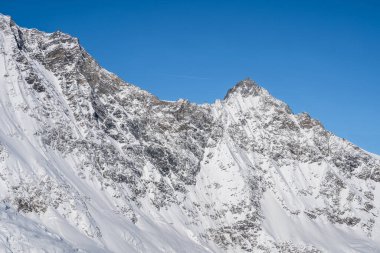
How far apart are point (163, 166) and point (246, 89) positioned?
64.8 metres

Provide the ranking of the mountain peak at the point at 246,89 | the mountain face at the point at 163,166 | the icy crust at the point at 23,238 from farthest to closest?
the mountain peak at the point at 246,89, the mountain face at the point at 163,166, the icy crust at the point at 23,238

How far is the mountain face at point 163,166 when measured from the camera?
105 metres

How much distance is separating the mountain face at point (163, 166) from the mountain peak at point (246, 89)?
2.16 ft

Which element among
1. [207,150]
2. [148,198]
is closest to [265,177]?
[207,150]

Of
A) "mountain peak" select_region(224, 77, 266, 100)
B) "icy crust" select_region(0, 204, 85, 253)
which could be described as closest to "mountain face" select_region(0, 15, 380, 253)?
"mountain peak" select_region(224, 77, 266, 100)

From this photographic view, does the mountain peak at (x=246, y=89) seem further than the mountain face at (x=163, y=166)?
Yes

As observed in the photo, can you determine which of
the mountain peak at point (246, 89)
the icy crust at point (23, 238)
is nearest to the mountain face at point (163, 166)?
the mountain peak at point (246, 89)

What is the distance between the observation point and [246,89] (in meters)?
194

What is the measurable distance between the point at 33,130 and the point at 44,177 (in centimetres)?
1864

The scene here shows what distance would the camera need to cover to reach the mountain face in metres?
105

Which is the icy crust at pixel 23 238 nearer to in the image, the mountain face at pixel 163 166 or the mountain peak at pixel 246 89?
the mountain face at pixel 163 166

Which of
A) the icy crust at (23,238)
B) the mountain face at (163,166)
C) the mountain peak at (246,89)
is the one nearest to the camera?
the icy crust at (23,238)

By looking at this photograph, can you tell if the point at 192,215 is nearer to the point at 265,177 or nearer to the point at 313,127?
the point at 265,177

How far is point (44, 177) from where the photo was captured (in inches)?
4011
